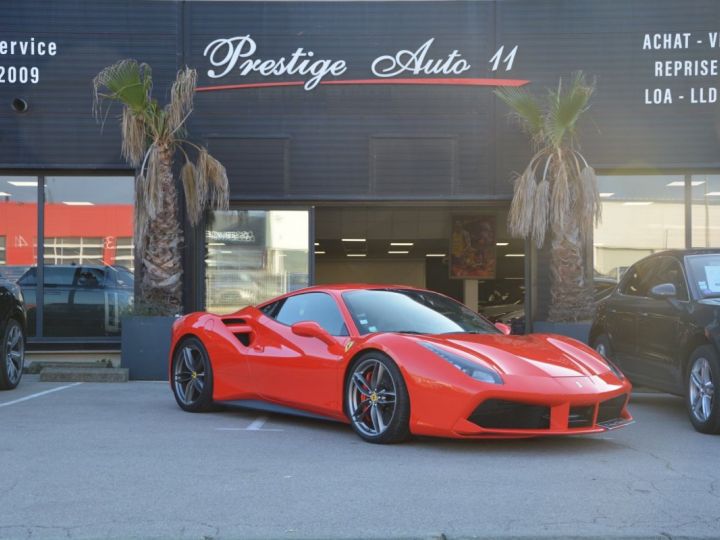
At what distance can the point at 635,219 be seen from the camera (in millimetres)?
14367

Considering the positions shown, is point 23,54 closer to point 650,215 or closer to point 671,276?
point 650,215

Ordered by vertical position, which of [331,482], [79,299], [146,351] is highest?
[79,299]

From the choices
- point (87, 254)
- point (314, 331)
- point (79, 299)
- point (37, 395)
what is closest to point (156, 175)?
point (87, 254)

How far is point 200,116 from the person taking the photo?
46.3 ft

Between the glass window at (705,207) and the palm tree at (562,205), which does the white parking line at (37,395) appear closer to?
the palm tree at (562,205)

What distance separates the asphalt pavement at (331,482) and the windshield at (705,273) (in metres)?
1.16

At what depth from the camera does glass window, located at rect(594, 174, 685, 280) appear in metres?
14.3

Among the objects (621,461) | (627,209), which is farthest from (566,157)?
(621,461)

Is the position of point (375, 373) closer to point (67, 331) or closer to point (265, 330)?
point (265, 330)

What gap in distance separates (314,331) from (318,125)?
7101 millimetres

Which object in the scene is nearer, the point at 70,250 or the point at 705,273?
the point at 705,273

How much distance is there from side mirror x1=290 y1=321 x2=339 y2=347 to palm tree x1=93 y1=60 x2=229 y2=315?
510cm

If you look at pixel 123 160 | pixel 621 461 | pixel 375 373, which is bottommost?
pixel 621 461

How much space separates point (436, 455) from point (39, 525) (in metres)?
2.76
